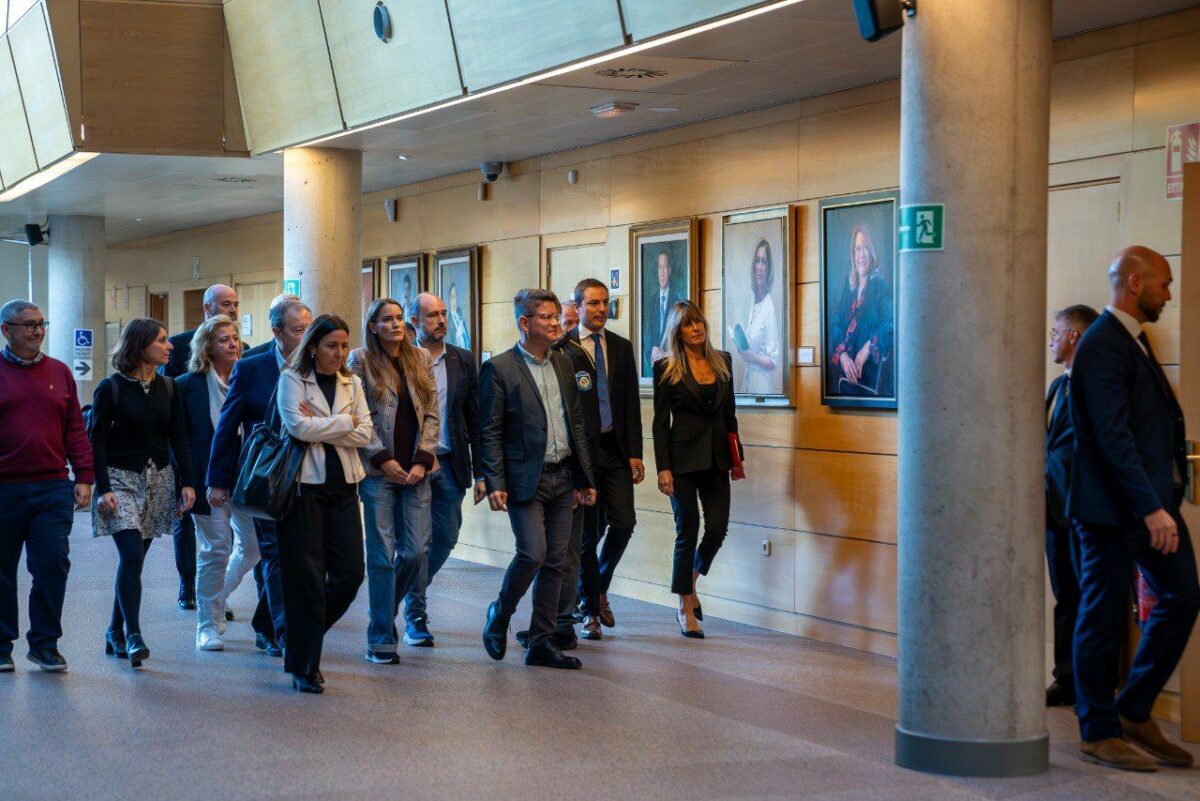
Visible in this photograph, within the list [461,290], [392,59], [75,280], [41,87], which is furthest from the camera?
[75,280]

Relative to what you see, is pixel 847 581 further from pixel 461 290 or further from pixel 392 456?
pixel 461 290

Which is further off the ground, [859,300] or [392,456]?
[859,300]

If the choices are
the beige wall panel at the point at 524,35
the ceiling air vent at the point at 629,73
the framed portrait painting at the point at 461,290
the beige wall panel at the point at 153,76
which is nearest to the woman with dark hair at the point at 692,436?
the ceiling air vent at the point at 629,73

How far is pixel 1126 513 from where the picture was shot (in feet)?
18.5

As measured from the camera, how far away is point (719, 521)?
8844 mm

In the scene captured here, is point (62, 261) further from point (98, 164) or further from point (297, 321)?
point (297, 321)

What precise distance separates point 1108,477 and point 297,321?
405 centimetres

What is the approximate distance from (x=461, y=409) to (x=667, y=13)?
2531mm

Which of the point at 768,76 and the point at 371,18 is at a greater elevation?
the point at 371,18

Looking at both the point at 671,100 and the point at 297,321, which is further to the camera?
the point at 671,100

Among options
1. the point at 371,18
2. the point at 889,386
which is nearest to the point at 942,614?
the point at 889,386

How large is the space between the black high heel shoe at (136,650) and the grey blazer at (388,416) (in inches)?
57.1

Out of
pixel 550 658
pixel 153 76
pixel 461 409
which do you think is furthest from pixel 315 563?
pixel 153 76

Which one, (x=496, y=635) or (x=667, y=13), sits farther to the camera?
(x=496, y=635)
